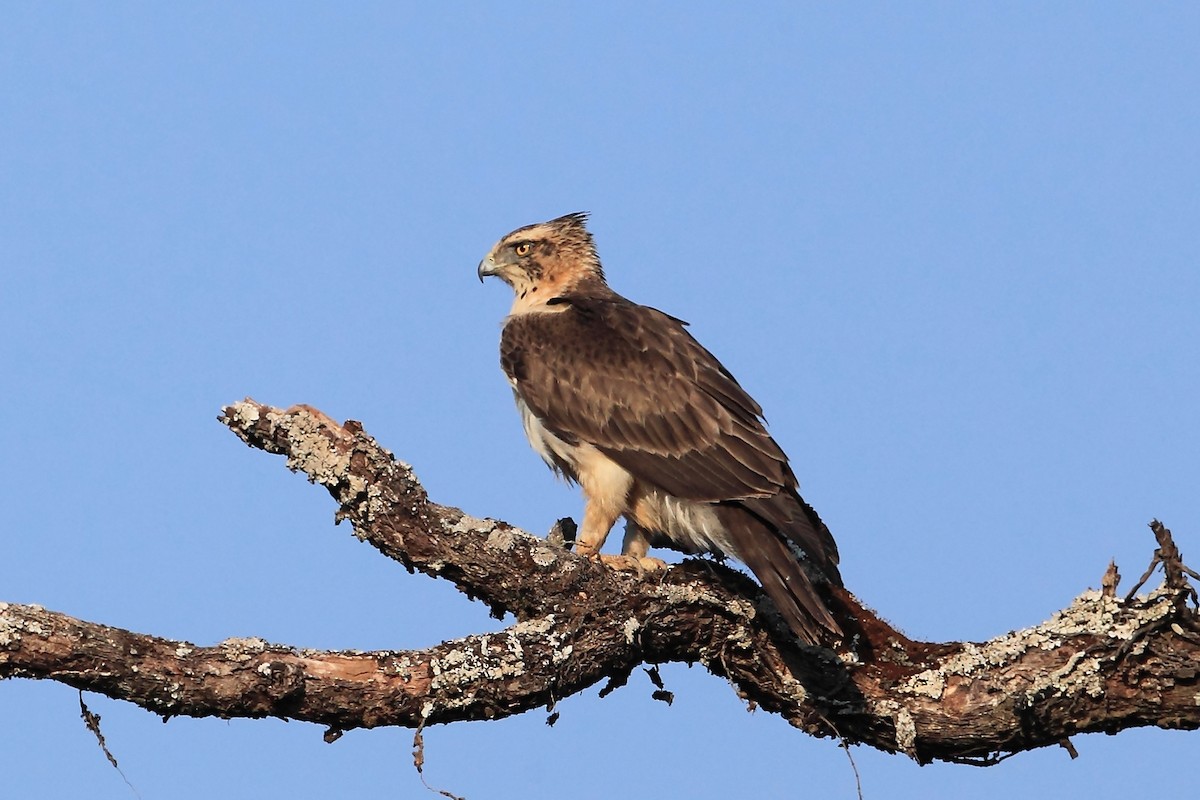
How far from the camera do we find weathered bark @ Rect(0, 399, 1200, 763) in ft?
20.0

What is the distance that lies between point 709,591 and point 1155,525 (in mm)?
2304

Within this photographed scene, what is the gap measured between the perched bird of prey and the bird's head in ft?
2.37

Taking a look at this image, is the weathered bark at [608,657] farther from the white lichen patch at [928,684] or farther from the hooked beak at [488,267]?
the hooked beak at [488,267]

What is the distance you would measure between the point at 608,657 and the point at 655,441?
189cm

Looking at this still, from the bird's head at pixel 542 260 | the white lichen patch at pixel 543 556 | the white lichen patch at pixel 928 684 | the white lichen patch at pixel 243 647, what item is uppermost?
the bird's head at pixel 542 260

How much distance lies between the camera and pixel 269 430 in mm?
7062

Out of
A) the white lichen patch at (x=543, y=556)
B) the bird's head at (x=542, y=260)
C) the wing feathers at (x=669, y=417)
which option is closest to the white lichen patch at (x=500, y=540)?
the white lichen patch at (x=543, y=556)

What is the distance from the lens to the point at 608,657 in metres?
6.89

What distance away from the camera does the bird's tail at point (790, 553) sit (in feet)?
22.9

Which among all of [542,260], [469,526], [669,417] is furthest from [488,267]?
[469,526]

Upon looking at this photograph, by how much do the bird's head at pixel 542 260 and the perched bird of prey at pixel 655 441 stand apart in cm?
72

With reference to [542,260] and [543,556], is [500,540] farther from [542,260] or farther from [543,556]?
[542,260]

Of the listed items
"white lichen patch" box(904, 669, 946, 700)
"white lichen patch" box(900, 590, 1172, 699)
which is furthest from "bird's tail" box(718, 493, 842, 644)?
"white lichen patch" box(900, 590, 1172, 699)

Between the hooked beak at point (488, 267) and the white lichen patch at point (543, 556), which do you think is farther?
the hooked beak at point (488, 267)
